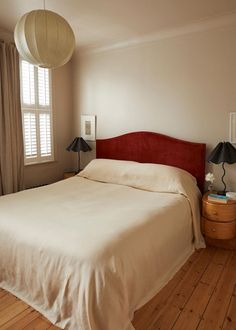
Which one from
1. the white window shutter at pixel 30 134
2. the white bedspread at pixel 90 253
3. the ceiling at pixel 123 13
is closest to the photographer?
the white bedspread at pixel 90 253

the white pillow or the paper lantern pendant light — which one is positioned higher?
the paper lantern pendant light

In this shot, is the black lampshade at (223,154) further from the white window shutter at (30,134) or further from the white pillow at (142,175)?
the white window shutter at (30,134)

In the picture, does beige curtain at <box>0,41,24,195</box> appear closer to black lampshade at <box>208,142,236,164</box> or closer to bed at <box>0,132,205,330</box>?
bed at <box>0,132,205,330</box>

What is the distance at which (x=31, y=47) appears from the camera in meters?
1.74

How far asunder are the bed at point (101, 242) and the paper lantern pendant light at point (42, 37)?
4.11 feet

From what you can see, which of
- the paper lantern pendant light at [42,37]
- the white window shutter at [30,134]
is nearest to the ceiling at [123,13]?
the paper lantern pendant light at [42,37]

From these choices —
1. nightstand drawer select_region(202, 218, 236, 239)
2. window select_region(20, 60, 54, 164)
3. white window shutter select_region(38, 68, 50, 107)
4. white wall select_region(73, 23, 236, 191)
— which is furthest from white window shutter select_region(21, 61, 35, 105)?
nightstand drawer select_region(202, 218, 236, 239)

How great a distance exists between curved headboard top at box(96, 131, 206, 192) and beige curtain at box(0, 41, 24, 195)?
48.4 inches

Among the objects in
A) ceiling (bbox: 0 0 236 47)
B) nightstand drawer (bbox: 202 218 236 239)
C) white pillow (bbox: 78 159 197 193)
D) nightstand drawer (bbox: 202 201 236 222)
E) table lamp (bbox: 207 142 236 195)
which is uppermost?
ceiling (bbox: 0 0 236 47)

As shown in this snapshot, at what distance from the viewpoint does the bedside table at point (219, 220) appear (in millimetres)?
2576

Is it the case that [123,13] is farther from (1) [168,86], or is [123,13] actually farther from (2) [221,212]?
(2) [221,212]

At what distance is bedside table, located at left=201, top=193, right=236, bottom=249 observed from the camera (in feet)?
8.45

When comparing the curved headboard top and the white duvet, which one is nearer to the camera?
the white duvet

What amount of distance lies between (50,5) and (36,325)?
2.89 meters
